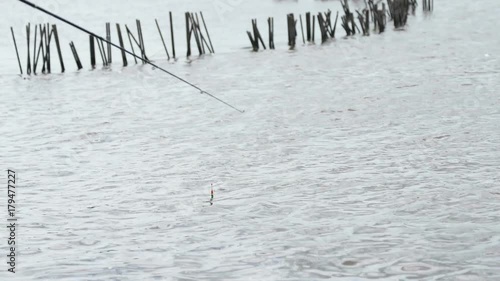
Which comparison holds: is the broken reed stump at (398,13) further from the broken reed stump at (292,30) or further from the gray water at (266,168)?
the gray water at (266,168)

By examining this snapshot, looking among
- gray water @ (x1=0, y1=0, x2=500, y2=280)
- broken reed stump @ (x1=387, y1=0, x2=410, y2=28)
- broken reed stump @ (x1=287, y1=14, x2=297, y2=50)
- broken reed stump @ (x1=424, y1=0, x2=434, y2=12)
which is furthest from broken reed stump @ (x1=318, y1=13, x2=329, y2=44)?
broken reed stump @ (x1=424, y1=0, x2=434, y2=12)

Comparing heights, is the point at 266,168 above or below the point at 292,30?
below

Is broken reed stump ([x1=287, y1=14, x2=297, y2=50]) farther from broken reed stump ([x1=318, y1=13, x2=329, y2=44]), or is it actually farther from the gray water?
the gray water

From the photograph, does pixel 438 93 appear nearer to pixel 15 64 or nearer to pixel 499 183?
pixel 499 183

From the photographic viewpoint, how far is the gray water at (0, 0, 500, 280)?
4.65m

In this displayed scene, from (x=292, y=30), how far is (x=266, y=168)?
27.7 feet

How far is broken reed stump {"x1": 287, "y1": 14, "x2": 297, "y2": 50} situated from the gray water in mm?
1139

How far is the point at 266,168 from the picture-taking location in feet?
22.1

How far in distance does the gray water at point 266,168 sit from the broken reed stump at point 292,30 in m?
1.14

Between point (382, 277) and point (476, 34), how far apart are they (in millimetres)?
11543

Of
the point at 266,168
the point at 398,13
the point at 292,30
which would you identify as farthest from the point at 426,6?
the point at 266,168

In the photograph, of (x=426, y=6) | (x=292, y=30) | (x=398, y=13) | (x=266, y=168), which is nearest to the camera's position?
(x=266, y=168)

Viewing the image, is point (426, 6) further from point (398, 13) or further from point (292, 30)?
point (292, 30)

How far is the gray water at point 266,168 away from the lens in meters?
4.65
